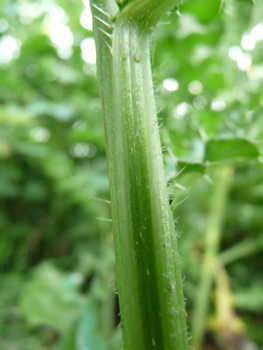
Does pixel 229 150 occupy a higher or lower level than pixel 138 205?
higher

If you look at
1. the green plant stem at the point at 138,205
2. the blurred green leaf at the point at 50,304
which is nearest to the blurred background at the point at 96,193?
the blurred green leaf at the point at 50,304

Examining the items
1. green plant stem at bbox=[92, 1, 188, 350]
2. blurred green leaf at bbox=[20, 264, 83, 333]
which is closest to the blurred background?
blurred green leaf at bbox=[20, 264, 83, 333]

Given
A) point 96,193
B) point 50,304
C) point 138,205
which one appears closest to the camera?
point 138,205

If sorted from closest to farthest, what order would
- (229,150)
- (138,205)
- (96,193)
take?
(138,205)
(229,150)
(96,193)

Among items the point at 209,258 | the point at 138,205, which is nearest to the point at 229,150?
the point at 138,205

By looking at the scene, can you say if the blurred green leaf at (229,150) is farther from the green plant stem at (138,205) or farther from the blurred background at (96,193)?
the green plant stem at (138,205)

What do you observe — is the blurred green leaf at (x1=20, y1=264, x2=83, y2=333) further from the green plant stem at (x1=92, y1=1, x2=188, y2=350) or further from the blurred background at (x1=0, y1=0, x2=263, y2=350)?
the green plant stem at (x1=92, y1=1, x2=188, y2=350)

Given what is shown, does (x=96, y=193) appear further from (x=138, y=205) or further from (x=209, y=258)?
(x=138, y=205)
